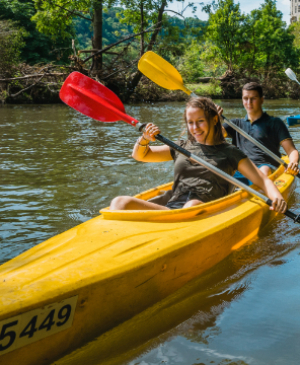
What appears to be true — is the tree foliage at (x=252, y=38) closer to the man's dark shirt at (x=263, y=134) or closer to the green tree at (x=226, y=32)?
the green tree at (x=226, y=32)

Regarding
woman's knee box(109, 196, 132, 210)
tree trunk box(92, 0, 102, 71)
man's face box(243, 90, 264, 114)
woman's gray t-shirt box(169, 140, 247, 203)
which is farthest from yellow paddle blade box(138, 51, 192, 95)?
tree trunk box(92, 0, 102, 71)

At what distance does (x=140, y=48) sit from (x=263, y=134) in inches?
586

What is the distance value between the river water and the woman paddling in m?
0.50

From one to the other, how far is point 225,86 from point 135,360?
2352 cm

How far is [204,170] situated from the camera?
2.70 metres

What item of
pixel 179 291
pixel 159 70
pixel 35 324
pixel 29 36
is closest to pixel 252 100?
pixel 159 70

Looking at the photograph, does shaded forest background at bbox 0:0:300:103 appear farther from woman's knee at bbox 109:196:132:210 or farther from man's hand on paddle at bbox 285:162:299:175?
woman's knee at bbox 109:196:132:210

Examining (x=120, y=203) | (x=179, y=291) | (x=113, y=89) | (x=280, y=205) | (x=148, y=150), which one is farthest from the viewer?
(x=113, y=89)

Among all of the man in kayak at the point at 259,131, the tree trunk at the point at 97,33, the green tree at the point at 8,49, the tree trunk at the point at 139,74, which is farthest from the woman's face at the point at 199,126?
the tree trunk at the point at 139,74

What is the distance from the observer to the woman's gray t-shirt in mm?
2701

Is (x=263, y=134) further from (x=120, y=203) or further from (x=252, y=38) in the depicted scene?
(x=252, y=38)

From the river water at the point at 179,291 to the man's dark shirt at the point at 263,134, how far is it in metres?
0.65

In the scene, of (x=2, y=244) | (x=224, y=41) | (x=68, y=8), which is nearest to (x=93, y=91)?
(x=2, y=244)

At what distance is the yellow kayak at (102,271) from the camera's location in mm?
1510
